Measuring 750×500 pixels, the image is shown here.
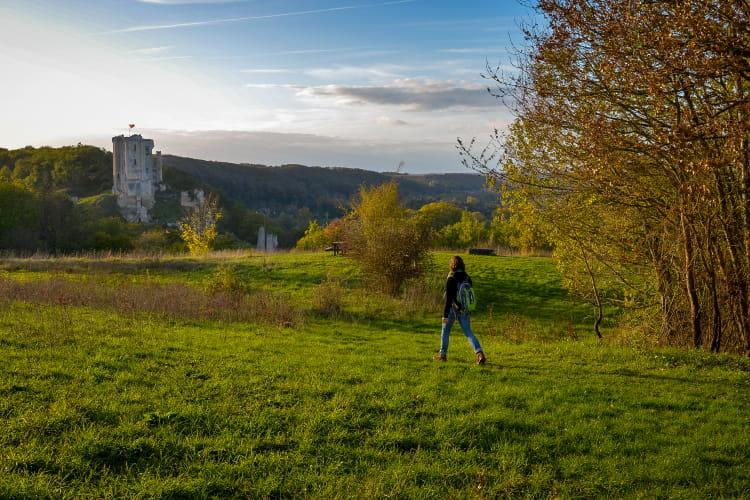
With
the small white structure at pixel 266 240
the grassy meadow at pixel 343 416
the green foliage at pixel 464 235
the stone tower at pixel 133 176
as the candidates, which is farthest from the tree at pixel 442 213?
the stone tower at pixel 133 176

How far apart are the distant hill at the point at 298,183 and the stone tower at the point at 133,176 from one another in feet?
82.0

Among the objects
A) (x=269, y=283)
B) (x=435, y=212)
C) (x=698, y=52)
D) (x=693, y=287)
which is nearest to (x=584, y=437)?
(x=698, y=52)

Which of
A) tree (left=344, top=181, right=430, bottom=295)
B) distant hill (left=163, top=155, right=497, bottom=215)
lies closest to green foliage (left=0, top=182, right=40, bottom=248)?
tree (left=344, top=181, right=430, bottom=295)

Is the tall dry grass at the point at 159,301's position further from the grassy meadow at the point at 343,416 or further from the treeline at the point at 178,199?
the treeline at the point at 178,199

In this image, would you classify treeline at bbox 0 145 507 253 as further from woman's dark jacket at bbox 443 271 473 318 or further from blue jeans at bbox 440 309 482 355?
blue jeans at bbox 440 309 482 355

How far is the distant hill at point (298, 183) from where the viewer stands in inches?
5832

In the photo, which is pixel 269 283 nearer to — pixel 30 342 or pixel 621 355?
pixel 30 342

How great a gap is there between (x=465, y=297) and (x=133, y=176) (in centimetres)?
11753

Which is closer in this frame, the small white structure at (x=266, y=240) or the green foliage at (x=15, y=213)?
the green foliage at (x=15, y=213)

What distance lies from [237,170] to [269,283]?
150 m

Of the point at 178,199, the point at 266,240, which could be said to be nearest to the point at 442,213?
the point at 266,240

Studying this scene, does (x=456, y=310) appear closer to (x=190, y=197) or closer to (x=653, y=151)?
(x=653, y=151)

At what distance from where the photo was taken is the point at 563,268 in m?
15.4

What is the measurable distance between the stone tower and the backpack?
362 ft
